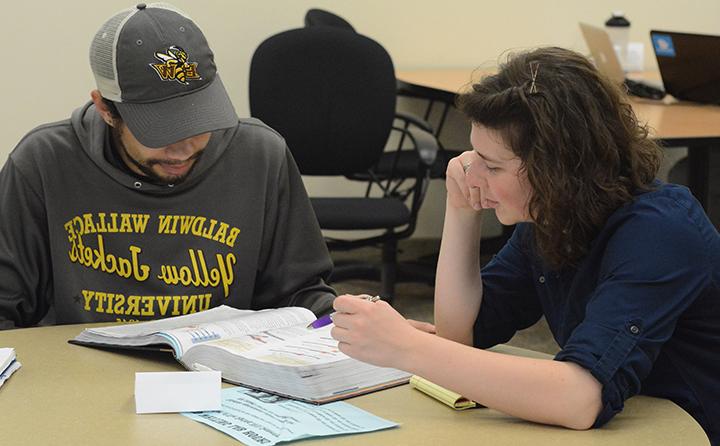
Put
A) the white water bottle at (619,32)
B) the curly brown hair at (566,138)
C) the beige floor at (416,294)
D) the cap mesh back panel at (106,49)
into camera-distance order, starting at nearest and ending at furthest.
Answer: the curly brown hair at (566,138), the cap mesh back panel at (106,49), the beige floor at (416,294), the white water bottle at (619,32)

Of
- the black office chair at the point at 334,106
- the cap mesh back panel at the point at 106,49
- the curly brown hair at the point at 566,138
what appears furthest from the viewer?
the black office chair at the point at 334,106

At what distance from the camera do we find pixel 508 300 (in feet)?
5.41

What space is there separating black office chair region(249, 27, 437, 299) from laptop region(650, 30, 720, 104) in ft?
2.86

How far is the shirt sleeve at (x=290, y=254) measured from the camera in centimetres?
193

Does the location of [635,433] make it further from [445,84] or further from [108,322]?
[445,84]

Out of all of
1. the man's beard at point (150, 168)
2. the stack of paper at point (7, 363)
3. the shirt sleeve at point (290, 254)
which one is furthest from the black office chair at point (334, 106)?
the stack of paper at point (7, 363)

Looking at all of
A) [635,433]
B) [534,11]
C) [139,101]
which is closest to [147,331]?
[139,101]

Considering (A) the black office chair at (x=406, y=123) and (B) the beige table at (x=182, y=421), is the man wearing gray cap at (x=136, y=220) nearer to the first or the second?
(B) the beige table at (x=182, y=421)

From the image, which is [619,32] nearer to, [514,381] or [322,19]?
[322,19]

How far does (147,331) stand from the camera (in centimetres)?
159

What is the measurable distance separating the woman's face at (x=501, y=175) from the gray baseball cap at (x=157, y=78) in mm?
512

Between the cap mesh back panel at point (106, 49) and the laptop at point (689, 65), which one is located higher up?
the cap mesh back panel at point (106, 49)

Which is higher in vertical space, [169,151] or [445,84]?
[169,151]

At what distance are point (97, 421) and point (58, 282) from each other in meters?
0.63
